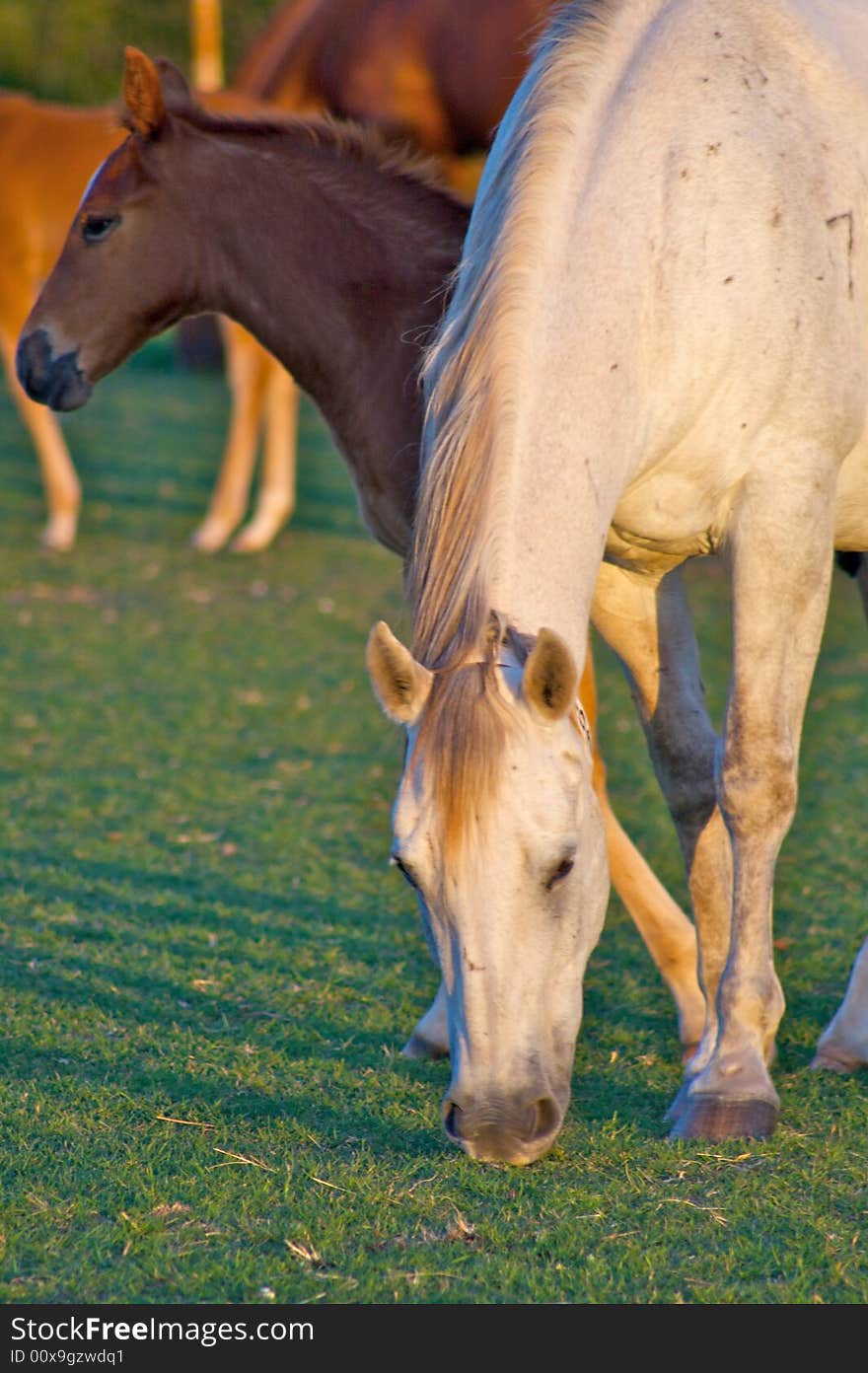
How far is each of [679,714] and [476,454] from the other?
0.99 m

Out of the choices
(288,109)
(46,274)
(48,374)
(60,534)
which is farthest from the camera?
(60,534)

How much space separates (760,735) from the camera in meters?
2.97

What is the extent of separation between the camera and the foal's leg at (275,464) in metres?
9.30

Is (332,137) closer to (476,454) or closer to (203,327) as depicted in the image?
(476,454)

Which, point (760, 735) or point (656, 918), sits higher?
Result: point (760, 735)

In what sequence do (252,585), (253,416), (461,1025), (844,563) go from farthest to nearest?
(253,416)
(252,585)
(844,563)
(461,1025)

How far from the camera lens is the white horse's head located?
7.77 ft

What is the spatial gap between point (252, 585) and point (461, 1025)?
20.5ft

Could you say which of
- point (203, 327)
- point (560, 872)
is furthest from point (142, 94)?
point (203, 327)

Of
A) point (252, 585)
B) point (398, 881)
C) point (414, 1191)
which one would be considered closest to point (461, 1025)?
point (414, 1191)

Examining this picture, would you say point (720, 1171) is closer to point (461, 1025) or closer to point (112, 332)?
point (461, 1025)

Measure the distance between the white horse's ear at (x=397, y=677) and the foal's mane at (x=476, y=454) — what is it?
0.08 ft

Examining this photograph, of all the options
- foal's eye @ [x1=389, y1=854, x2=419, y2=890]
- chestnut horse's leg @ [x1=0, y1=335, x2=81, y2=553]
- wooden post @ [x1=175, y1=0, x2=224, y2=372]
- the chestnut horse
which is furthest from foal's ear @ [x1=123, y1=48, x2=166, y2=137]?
wooden post @ [x1=175, y1=0, x2=224, y2=372]

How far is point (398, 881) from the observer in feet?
14.7
